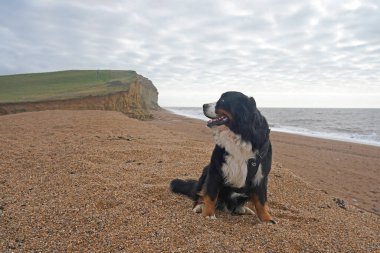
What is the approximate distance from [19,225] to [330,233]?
329 cm

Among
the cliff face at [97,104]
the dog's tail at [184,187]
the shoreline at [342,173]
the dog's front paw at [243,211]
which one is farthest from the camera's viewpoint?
the cliff face at [97,104]

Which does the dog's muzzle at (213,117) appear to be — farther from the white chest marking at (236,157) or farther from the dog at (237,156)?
the white chest marking at (236,157)

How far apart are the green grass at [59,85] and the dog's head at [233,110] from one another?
1664 cm

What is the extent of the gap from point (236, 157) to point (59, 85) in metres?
23.7

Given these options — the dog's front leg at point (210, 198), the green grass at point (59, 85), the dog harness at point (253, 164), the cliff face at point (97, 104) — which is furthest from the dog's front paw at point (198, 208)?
the green grass at point (59, 85)

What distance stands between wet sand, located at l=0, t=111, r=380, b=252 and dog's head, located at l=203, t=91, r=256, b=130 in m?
1.15

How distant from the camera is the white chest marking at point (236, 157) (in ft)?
11.9

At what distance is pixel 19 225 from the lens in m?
3.10

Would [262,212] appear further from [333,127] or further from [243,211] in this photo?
[333,127]

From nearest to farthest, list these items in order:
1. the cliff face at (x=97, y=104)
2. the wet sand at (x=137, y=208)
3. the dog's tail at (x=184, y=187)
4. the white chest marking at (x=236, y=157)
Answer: the wet sand at (x=137, y=208), the white chest marking at (x=236, y=157), the dog's tail at (x=184, y=187), the cliff face at (x=97, y=104)

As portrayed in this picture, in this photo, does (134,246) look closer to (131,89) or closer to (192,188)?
(192,188)

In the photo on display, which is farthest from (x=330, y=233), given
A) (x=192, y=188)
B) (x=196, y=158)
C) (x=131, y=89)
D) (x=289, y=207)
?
(x=131, y=89)

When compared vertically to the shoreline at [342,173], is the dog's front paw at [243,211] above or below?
above

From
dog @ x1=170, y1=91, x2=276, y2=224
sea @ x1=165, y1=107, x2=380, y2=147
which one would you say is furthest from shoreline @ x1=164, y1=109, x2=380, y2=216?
dog @ x1=170, y1=91, x2=276, y2=224
